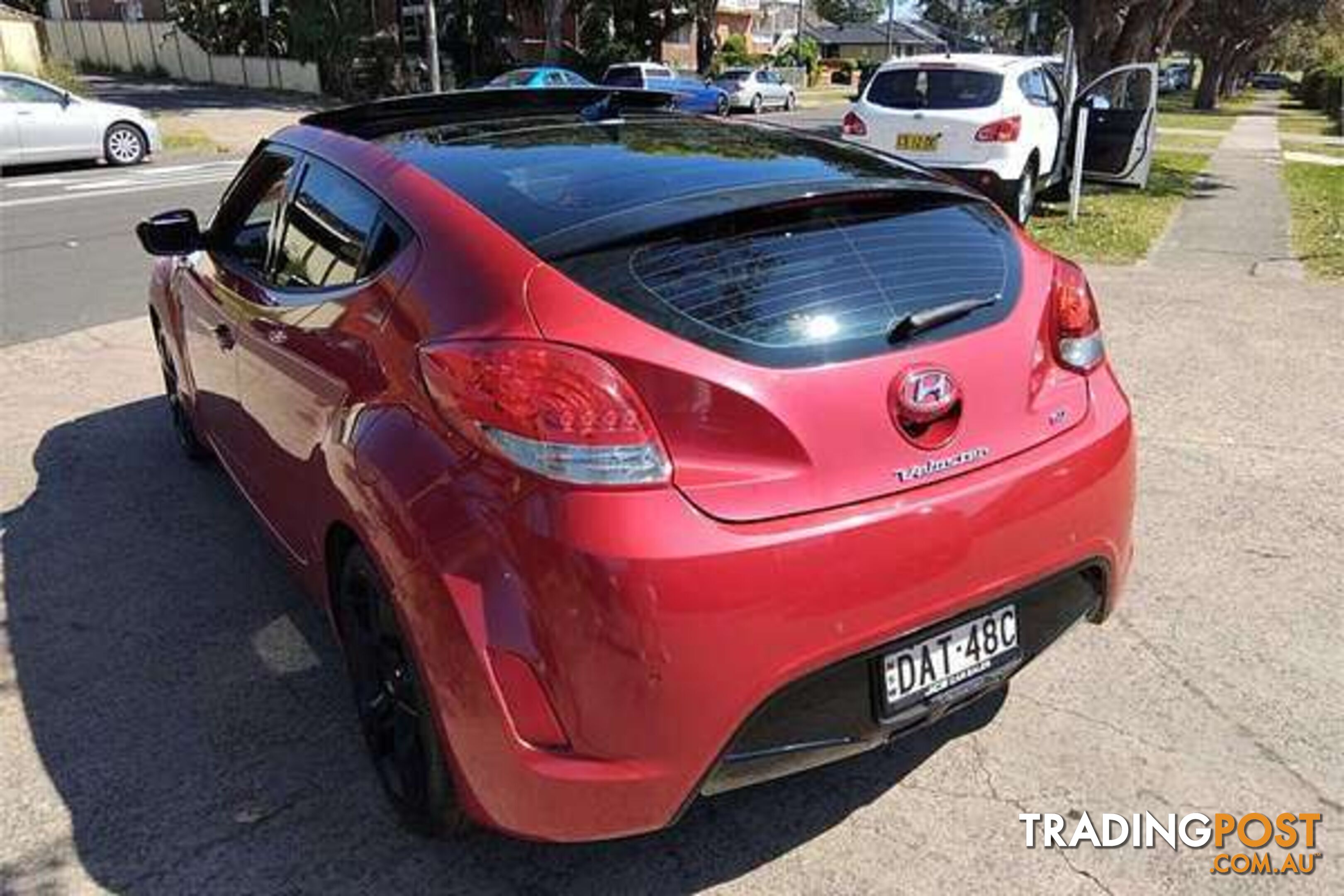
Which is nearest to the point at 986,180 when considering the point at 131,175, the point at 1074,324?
the point at 1074,324

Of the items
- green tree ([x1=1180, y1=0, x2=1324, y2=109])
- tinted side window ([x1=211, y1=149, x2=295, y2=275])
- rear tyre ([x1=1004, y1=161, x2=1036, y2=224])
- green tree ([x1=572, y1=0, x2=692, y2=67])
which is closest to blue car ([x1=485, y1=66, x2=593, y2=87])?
green tree ([x1=572, y1=0, x2=692, y2=67])

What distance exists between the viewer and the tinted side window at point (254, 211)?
3.46 m

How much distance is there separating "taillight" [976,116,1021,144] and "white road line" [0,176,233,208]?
10.5 meters

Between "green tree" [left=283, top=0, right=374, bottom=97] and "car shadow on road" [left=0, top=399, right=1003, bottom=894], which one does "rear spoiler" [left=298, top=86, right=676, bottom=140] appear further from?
"green tree" [left=283, top=0, right=374, bottom=97]

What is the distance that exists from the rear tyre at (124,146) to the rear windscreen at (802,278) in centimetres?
1783

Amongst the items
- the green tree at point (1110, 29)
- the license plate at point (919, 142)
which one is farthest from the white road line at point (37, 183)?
the green tree at point (1110, 29)

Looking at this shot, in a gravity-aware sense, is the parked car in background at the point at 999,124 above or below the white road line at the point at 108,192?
above

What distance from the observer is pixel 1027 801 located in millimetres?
2719

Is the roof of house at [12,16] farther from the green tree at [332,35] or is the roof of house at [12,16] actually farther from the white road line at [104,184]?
the white road line at [104,184]

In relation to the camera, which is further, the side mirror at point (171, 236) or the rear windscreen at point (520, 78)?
the rear windscreen at point (520, 78)

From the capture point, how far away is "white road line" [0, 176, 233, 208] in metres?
13.4

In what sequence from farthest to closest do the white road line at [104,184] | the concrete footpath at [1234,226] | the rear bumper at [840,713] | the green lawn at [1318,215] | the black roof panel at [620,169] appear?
the white road line at [104,184] < the green lawn at [1318,215] < the concrete footpath at [1234,226] < the black roof panel at [620,169] < the rear bumper at [840,713]

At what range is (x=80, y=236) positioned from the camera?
11039 millimetres

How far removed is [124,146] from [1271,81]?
106 m
